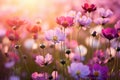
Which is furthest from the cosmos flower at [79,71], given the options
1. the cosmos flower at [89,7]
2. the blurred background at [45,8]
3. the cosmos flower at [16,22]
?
the blurred background at [45,8]

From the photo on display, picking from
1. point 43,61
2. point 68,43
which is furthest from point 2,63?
point 43,61

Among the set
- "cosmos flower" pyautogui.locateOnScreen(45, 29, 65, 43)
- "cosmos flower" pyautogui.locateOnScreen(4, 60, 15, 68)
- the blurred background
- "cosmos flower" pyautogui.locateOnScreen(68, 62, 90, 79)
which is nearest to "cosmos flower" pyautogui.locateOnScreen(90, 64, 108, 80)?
"cosmos flower" pyautogui.locateOnScreen(68, 62, 90, 79)

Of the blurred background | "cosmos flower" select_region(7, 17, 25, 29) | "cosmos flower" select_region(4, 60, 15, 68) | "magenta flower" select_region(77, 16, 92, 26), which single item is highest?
"magenta flower" select_region(77, 16, 92, 26)

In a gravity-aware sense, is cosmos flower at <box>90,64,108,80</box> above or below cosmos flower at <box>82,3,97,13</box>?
below

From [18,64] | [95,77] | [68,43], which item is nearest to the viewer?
[95,77]

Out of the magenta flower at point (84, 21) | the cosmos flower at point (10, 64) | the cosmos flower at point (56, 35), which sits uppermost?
the magenta flower at point (84, 21)

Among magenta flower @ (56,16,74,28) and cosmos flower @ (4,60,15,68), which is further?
cosmos flower @ (4,60,15,68)

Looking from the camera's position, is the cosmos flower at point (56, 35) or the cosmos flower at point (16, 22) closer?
the cosmos flower at point (56, 35)

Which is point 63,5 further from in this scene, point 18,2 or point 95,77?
point 95,77

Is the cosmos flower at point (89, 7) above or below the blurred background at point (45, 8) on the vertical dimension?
above

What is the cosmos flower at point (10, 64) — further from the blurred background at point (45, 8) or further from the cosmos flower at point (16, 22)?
the blurred background at point (45, 8)

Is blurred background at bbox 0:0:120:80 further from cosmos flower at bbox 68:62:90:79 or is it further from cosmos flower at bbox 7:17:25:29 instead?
cosmos flower at bbox 68:62:90:79
